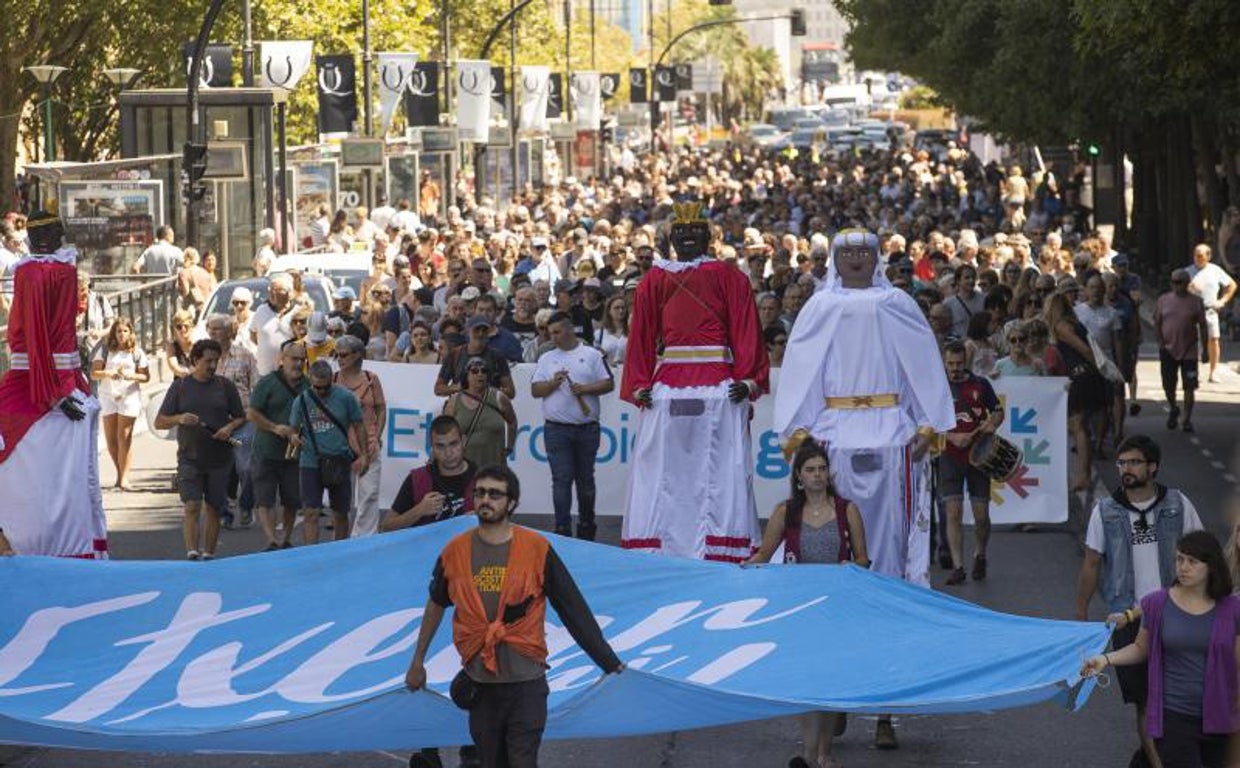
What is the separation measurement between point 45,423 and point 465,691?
4.59 m

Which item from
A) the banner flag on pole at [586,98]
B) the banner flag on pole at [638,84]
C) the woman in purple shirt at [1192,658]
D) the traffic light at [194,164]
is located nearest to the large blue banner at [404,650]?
the woman in purple shirt at [1192,658]

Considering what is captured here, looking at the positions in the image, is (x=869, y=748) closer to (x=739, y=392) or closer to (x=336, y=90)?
(x=739, y=392)

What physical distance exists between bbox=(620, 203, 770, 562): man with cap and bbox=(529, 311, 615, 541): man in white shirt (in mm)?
3893

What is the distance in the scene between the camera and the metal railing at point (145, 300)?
30.0 metres

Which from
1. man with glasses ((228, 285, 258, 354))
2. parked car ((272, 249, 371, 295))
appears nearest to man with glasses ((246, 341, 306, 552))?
man with glasses ((228, 285, 258, 354))

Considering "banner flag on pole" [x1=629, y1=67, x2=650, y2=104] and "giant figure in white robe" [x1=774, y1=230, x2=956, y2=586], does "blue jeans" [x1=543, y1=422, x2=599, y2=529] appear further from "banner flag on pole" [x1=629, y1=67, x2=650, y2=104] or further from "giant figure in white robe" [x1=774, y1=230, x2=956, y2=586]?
"banner flag on pole" [x1=629, y1=67, x2=650, y2=104]

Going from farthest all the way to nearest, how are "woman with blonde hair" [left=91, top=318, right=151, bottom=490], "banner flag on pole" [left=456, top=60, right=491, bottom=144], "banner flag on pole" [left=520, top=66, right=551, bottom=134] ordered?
"banner flag on pole" [left=520, top=66, right=551, bottom=134], "banner flag on pole" [left=456, top=60, right=491, bottom=144], "woman with blonde hair" [left=91, top=318, right=151, bottom=490]

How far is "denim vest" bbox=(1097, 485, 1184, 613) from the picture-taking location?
420 inches

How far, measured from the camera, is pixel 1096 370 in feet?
68.8

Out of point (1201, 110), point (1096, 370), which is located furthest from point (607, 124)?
point (1096, 370)

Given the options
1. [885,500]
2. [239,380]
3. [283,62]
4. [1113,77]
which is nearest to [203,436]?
[239,380]

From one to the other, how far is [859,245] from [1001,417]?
499 centimetres

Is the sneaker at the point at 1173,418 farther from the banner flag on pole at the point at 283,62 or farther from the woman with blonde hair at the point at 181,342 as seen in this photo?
the banner flag on pole at the point at 283,62

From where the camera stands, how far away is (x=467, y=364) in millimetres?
17156
